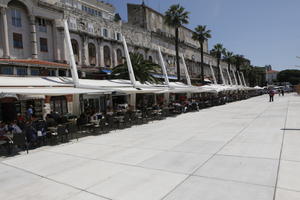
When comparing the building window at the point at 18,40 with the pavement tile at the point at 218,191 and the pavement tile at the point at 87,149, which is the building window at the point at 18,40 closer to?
the pavement tile at the point at 87,149

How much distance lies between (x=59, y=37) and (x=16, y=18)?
4400 millimetres

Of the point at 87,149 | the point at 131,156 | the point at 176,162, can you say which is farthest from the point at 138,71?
the point at 176,162

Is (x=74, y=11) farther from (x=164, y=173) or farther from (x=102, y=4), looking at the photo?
(x=164, y=173)

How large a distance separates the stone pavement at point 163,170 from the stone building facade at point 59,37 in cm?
1431

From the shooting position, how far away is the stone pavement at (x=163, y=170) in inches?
172

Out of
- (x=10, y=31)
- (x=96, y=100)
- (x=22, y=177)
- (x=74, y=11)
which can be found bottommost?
(x=22, y=177)

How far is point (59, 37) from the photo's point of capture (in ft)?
76.2

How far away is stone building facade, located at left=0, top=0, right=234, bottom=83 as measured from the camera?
1909 cm

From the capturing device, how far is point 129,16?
135ft

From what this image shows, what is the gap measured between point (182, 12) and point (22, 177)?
93.6 ft

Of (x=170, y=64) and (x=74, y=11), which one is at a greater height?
(x=74, y=11)

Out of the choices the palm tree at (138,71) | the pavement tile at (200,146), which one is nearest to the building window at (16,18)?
the palm tree at (138,71)

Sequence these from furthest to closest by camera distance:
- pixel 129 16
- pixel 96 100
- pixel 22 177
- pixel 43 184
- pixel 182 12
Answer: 1. pixel 129 16
2. pixel 182 12
3. pixel 96 100
4. pixel 22 177
5. pixel 43 184

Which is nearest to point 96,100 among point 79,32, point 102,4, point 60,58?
point 60,58
